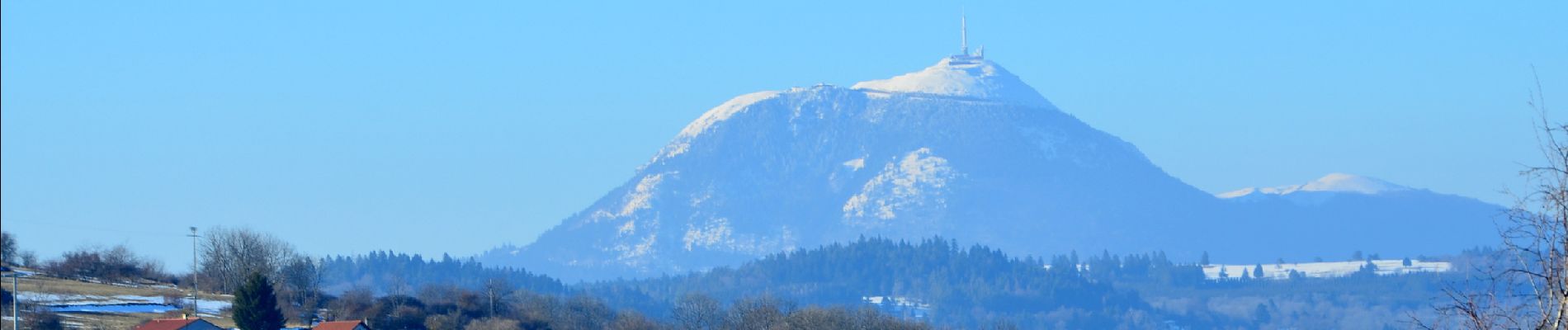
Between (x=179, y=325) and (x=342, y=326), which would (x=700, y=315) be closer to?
(x=342, y=326)

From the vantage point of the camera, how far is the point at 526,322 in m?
125

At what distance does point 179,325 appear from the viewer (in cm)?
8150

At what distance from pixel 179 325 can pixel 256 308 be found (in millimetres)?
4962

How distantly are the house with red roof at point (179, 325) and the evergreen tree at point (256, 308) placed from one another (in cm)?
208

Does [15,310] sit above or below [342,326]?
above

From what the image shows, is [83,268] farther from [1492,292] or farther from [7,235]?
[1492,292]

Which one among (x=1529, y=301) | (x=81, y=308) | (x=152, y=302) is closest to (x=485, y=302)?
(x=152, y=302)

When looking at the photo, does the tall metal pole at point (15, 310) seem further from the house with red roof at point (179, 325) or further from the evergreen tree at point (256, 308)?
the evergreen tree at point (256, 308)

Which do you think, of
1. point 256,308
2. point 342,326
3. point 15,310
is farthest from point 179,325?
point 15,310

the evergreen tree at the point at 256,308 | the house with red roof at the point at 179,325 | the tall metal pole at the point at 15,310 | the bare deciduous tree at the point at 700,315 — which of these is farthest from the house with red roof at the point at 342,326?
the bare deciduous tree at the point at 700,315

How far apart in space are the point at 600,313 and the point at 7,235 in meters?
64.2

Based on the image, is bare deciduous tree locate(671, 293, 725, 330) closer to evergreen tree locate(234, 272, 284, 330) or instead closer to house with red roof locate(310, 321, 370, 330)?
house with red roof locate(310, 321, 370, 330)

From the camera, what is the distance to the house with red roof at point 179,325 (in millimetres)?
80625

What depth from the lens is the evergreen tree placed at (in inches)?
3364
